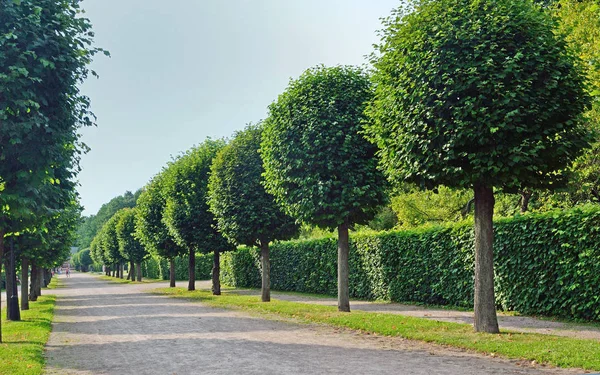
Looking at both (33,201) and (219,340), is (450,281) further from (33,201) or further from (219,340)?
(33,201)

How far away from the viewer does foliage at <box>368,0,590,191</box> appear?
41.2 feet

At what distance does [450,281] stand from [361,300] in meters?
6.67

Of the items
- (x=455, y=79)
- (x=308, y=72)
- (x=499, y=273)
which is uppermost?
(x=308, y=72)

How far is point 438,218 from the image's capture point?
127ft

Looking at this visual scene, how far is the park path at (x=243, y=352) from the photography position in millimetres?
10297

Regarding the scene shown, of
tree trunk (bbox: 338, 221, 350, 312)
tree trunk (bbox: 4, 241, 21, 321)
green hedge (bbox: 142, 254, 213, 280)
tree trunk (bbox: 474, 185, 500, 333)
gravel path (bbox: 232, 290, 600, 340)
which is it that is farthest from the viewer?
green hedge (bbox: 142, 254, 213, 280)

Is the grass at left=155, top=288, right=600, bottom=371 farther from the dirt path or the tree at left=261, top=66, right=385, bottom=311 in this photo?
the tree at left=261, top=66, right=385, bottom=311

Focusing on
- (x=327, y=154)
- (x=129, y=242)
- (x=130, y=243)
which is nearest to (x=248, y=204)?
(x=327, y=154)

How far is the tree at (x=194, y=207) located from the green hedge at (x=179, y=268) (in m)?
13.6

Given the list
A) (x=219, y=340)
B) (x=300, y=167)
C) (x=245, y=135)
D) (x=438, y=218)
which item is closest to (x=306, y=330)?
(x=219, y=340)

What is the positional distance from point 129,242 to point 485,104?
57.8 metres

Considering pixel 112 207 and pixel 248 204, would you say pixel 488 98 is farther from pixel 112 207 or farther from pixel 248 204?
pixel 112 207

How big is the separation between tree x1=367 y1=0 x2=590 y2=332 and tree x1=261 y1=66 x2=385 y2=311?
544 centimetres

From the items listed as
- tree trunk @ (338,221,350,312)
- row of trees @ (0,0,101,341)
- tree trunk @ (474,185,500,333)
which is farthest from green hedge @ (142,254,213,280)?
tree trunk @ (474,185,500,333)
